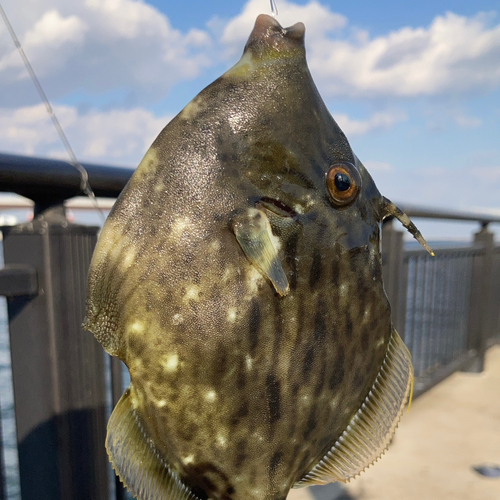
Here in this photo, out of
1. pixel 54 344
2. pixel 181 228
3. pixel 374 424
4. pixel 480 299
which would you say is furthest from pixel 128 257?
pixel 480 299

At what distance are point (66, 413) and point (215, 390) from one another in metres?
1.02

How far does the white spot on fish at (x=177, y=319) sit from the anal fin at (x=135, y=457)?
196 mm

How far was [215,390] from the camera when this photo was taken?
0.86 metres

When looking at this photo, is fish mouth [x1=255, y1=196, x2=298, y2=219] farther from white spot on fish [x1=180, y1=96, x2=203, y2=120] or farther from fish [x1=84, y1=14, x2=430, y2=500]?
white spot on fish [x1=180, y1=96, x2=203, y2=120]

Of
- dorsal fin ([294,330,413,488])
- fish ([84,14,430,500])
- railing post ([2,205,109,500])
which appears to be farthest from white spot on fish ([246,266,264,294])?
railing post ([2,205,109,500])

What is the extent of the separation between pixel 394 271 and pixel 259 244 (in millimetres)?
3153

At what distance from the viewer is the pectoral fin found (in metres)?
0.78

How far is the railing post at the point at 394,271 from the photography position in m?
3.61

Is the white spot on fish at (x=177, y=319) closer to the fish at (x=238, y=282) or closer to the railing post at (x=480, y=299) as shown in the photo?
the fish at (x=238, y=282)

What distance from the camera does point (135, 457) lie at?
912 mm

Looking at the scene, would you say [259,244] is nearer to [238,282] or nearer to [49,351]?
[238,282]

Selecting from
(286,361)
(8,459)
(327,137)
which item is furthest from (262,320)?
(8,459)

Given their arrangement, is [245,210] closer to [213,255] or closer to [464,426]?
[213,255]

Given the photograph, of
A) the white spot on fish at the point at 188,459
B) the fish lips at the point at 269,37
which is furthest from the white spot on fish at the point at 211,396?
the fish lips at the point at 269,37
